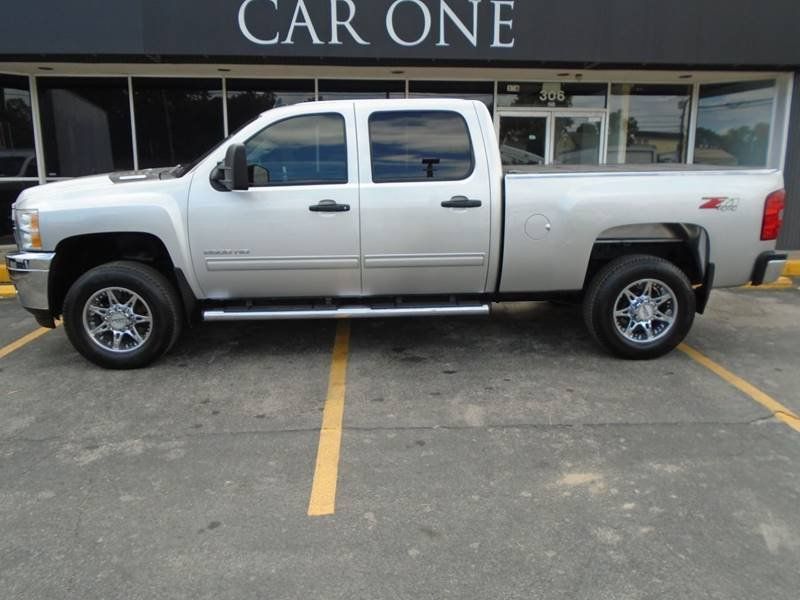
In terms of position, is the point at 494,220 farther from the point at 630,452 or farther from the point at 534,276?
the point at 630,452

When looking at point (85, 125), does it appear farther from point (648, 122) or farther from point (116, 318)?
point (648, 122)

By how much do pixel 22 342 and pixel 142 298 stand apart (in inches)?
75.6

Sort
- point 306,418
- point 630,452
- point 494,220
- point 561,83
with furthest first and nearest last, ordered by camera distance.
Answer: point 561,83 < point 494,220 < point 306,418 < point 630,452

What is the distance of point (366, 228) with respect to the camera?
5316 mm

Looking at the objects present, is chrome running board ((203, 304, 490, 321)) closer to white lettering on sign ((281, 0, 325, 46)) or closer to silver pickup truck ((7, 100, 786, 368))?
silver pickup truck ((7, 100, 786, 368))

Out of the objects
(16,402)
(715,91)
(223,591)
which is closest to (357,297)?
(16,402)

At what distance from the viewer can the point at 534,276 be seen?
554cm

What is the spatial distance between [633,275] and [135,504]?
13.5 ft

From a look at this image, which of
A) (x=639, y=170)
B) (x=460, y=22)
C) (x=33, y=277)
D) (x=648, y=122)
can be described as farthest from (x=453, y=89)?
(x=33, y=277)

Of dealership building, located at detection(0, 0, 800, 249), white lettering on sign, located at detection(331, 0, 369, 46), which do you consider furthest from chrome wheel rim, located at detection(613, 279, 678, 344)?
white lettering on sign, located at detection(331, 0, 369, 46)

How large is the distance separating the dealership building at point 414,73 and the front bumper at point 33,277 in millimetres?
5171

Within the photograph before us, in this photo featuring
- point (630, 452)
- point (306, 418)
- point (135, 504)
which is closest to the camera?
point (135, 504)

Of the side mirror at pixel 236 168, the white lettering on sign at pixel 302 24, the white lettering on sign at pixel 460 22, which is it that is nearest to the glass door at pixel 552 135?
the white lettering on sign at pixel 460 22

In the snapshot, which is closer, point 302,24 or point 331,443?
point 331,443
